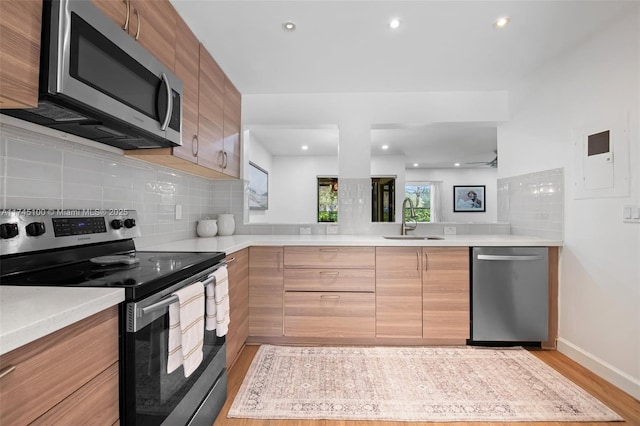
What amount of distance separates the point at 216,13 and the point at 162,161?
992 millimetres

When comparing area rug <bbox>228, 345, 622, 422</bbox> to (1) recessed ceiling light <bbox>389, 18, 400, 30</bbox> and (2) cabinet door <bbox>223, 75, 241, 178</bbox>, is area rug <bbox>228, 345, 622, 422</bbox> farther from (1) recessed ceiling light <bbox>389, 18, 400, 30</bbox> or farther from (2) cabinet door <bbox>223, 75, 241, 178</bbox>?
(1) recessed ceiling light <bbox>389, 18, 400, 30</bbox>

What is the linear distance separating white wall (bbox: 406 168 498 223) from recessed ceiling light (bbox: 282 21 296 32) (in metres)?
6.42

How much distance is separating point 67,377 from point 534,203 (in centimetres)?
322

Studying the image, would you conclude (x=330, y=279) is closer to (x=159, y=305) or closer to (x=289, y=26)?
(x=159, y=305)

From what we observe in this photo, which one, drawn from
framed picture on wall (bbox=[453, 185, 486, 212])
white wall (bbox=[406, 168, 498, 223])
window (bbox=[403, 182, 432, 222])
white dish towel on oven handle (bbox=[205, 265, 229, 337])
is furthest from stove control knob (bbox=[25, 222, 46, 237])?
framed picture on wall (bbox=[453, 185, 486, 212])

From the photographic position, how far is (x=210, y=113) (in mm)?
2205

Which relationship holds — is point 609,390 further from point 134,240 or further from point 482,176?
point 482,176

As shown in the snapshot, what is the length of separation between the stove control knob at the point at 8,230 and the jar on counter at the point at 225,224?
172cm

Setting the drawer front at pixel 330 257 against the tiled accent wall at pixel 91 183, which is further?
the drawer front at pixel 330 257

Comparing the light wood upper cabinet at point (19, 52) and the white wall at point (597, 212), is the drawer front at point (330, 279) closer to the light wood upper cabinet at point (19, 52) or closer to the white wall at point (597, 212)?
the white wall at point (597, 212)

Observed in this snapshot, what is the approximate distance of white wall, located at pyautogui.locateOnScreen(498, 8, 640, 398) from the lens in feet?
5.81

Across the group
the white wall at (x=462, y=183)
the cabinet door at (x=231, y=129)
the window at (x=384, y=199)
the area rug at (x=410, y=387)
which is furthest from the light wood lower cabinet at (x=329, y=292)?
the white wall at (x=462, y=183)

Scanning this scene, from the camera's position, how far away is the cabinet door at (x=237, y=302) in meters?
1.97

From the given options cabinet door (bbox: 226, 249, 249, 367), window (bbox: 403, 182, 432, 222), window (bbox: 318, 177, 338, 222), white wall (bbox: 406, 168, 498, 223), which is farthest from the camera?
window (bbox: 403, 182, 432, 222)
